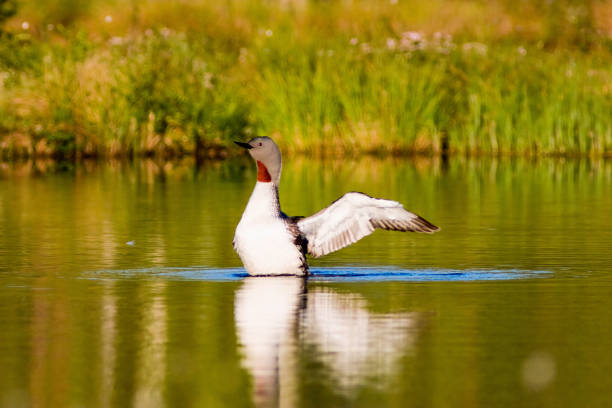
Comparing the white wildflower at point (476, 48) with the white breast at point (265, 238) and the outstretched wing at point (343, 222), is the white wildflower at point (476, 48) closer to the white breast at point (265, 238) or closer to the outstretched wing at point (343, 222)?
the outstretched wing at point (343, 222)

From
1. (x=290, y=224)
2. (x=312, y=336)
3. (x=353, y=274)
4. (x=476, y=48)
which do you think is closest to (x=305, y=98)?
(x=476, y=48)

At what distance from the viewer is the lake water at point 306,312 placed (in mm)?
7715

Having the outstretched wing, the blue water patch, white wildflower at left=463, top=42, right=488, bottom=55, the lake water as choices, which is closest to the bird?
the outstretched wing

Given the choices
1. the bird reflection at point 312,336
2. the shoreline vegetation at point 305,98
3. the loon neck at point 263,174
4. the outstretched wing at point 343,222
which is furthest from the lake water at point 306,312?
the shoreline vegetation at point 305,98

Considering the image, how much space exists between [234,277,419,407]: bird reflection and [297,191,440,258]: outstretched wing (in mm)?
700

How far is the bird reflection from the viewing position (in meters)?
7.93

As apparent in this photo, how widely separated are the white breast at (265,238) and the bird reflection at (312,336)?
0.30 m

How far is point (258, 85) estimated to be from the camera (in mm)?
35062

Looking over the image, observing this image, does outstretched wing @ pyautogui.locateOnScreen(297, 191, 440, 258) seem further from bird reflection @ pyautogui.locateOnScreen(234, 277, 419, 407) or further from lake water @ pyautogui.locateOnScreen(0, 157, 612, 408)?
bird reflection @ pyautogui.locateOnScreen(234, 277, 419, 407)

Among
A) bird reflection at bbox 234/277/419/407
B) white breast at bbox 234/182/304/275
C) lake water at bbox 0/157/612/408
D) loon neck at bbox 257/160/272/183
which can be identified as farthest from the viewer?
loon neck at bbox 257/160/272/183

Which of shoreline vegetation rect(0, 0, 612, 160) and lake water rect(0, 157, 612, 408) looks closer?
lake water rect(0, 157, 612, 408)

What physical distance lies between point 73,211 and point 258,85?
601 inches

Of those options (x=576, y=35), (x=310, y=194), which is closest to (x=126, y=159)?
(x=310, y=194)

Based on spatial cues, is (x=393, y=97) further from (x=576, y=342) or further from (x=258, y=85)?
(x=576, y=342)
